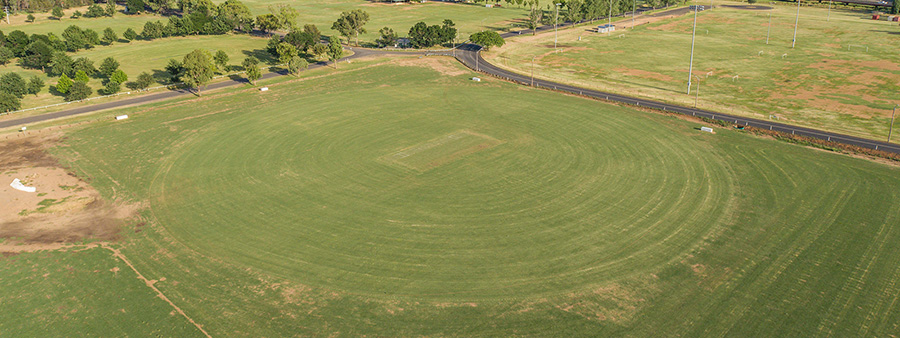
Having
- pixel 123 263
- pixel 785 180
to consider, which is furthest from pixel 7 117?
pixel 785 180

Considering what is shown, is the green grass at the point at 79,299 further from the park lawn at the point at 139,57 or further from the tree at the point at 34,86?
the tree at the point at 34,86

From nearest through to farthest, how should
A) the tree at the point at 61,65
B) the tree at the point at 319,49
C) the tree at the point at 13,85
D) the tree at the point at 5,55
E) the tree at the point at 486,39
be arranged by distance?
the tree at the point at 13,85
the tree at the point at 61,65
the tree at the point at 5,55
the tree at the point at 319,49
the tree at the point at 486,39

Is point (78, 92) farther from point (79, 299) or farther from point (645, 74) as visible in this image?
point (645, 74)

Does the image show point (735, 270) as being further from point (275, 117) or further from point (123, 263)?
point (275, 117)

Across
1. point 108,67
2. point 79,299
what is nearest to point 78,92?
point 108,67

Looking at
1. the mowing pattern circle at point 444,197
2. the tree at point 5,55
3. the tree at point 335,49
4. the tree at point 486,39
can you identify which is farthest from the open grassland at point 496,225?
the tree at point 5,55

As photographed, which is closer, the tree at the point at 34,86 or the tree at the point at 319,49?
the tree at the point at 34,86

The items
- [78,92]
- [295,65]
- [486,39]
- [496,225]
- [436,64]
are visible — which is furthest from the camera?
[486,39]

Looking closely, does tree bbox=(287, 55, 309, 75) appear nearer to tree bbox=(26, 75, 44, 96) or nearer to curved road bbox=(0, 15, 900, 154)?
curved road bbox=(0, 15, 900, 154)
